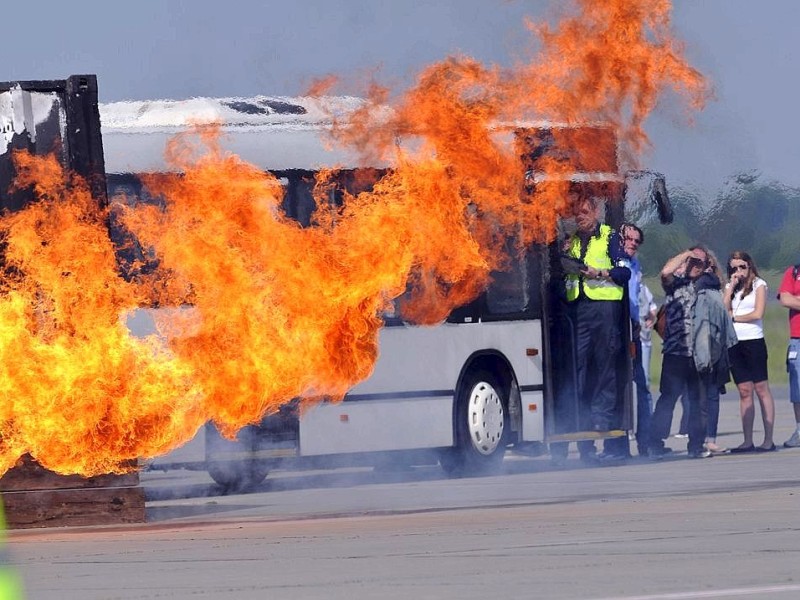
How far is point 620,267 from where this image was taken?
1905cm

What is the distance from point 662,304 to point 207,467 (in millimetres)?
5367

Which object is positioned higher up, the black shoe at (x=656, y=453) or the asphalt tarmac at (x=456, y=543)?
the asphalt tarmac at (x=456, y=543)

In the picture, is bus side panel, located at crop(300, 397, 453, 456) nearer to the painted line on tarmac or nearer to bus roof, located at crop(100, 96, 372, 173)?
bus roof, located at crop(100, 96, 372, 173)

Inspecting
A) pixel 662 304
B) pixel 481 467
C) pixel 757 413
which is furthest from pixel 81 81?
pixel 757 413

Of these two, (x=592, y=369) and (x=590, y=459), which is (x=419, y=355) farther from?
(x=590, y=459)

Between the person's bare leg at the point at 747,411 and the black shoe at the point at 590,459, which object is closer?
the black shoe at the point at 590,459

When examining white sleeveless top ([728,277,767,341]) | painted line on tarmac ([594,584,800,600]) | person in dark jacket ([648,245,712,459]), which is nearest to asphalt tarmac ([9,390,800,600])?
painted line on tarmac ([594,584,800,600])

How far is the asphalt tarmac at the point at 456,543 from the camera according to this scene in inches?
391

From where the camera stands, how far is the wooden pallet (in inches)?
538

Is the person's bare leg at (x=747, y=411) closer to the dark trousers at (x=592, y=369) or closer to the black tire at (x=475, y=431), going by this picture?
the dark trousers at (x=592, y=369)

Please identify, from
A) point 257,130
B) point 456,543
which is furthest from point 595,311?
point 456,543

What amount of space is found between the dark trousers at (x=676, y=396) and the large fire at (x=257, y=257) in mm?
3214

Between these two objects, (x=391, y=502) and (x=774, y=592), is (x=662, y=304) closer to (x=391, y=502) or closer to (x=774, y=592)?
(x=391, y=502)

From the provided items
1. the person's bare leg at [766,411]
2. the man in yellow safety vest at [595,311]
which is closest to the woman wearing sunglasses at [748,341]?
the person's bare leg at [766,411]
